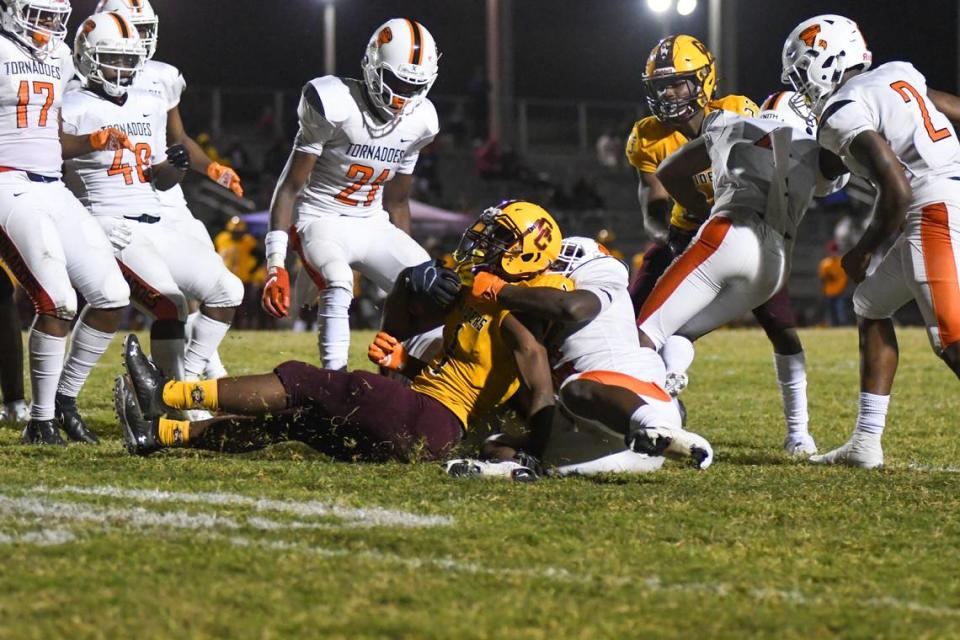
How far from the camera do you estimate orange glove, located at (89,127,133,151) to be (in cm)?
570

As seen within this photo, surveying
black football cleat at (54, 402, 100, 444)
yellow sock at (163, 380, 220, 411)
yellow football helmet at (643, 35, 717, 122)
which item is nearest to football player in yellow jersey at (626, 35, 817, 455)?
yellow football helmet at (643, 35, 717, 122)

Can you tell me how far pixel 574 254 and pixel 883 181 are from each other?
3.65 ft

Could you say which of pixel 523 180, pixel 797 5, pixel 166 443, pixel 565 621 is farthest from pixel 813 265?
pixel 565 621

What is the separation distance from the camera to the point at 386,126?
640cm

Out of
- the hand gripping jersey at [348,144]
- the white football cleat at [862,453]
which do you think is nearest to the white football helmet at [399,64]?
the hand gripping jersey at [348,144]

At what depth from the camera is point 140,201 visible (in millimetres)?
6223

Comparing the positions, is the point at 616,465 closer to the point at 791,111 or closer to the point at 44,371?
the point at 791,111

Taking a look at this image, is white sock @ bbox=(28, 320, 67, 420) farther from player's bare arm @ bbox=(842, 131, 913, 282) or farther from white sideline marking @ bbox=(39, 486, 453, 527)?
player's bare arm @ bbox=(842, 131, 913, 282)

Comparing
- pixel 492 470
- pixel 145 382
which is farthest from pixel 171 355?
pixel 492 470

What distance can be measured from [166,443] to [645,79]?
8.64 ft

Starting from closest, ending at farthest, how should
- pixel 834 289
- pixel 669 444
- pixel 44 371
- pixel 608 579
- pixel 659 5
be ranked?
pixel 608 579
pixel 669 444
pixel 44 371
pixel 659 5
pixel 834 289

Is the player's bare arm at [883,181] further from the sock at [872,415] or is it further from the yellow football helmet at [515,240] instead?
the yellow football helmet at [515,240]

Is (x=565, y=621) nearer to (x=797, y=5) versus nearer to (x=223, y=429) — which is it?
(x=223, y=429)

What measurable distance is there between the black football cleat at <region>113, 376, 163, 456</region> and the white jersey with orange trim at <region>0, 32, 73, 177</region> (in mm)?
1225
